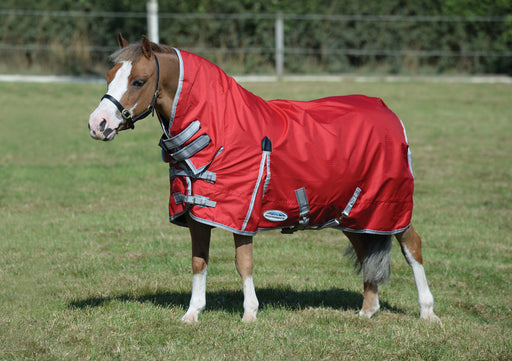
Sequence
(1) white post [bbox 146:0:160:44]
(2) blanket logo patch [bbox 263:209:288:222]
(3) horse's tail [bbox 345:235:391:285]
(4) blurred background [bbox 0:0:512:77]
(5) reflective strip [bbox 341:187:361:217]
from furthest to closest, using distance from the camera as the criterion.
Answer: (4) blurred background [bbox 0:0:512:77]
(1) white post [bbox 146:0:160:44]
(3) horse's tail [bbox 345:235:391:285]
(5) reflective strip [bbox 341:187:361:217]
(2) blanket logo patch [bbox 263:209:288:222]

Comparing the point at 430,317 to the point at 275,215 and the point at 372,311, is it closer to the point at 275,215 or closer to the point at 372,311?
the point at 372,311

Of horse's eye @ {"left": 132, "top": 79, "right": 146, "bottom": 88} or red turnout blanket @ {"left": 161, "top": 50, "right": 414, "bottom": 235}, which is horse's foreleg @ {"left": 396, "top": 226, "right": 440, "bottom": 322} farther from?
horse's eye @ {"left": 132, "top": 79, "right": 146, "bottom": 88}

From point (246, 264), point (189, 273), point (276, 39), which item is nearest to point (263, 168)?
point (246, 264)

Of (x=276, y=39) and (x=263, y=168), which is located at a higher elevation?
(x=263, y=168)

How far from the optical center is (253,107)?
16.4 feet

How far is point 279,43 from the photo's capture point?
845 inches

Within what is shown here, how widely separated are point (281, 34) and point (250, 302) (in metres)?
17.2

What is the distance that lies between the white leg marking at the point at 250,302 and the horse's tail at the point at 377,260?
111cm

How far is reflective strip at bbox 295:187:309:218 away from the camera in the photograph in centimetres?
510

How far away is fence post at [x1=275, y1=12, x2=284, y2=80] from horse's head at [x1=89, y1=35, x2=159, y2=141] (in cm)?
1676

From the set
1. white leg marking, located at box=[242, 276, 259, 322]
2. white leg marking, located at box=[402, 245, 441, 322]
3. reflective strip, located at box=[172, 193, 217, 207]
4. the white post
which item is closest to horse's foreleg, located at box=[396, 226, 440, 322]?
white leg marking, located at box=[402, 245, 441, 322]

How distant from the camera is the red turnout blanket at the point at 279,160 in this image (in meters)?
4.81

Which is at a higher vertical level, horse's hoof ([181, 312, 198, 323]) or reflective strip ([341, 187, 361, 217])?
reflective strip ([341, 187, 361, 217])

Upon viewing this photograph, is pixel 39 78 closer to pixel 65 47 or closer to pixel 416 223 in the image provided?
pixel 65 47
